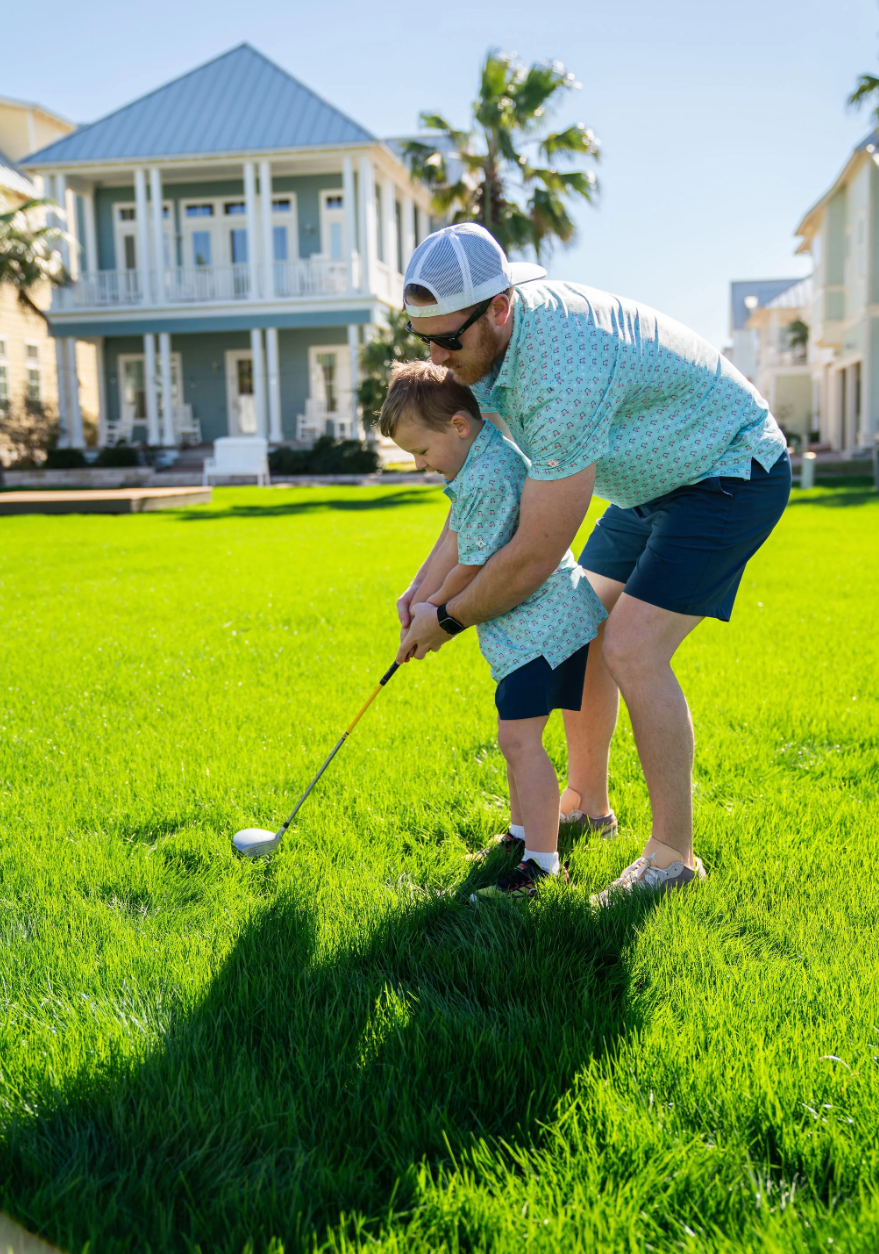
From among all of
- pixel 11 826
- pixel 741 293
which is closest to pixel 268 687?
pixel 11 826

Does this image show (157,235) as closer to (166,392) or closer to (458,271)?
(166,392)

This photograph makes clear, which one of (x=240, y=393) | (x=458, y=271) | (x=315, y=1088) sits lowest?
(x=315, y=1088)

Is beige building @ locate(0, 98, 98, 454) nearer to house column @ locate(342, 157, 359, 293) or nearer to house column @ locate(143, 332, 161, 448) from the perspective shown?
house column @ locate(143, 332, 161, 448)

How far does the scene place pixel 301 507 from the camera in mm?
18406

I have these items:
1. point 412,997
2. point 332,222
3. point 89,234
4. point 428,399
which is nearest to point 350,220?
point 332,222

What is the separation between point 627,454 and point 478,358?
1.60 ft

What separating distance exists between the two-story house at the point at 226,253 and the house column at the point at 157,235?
2.0 inches

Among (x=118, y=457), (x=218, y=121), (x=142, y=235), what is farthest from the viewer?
(x=218, y=121)

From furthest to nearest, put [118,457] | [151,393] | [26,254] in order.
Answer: [151,393]
[118,457]
[26,254]

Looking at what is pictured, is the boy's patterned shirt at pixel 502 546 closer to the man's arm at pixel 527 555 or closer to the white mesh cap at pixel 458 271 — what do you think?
the man's arm at pixel 527 555

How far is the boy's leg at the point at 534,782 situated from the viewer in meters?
2.98

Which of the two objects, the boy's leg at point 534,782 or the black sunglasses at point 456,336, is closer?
the black sunglasses at point 456,336

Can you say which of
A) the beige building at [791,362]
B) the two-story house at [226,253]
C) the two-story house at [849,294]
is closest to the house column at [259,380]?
the two-story house at [226,253]

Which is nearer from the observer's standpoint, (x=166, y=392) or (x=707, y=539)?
(x=707, y=539)
